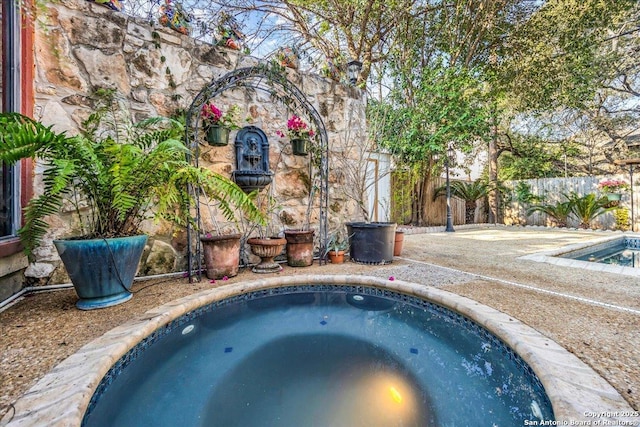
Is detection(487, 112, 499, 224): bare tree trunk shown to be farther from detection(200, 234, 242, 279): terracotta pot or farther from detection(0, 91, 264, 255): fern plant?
detection(0, 91, 264, 255): fern plant

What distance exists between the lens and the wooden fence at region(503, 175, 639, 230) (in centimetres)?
689

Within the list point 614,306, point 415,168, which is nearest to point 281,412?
point 614,306

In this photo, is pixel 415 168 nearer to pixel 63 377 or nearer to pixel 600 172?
pixel 63 377

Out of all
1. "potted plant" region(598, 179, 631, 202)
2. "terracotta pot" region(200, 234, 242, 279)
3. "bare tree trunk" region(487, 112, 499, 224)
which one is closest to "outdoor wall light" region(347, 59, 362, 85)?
"terracotta pot" region(200, 234, 242, 279)

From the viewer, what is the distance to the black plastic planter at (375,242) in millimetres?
3021

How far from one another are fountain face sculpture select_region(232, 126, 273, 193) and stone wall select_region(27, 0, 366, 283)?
3.7 inches

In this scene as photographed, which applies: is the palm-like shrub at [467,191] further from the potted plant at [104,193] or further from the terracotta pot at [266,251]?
the potted plant at [104,193]

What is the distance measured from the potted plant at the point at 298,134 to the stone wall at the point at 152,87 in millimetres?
114

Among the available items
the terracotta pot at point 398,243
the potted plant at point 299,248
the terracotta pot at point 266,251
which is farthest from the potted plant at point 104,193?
the terracotta pot at point 398,243

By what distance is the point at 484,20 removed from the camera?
6109 millimetres

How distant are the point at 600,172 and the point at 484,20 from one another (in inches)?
313

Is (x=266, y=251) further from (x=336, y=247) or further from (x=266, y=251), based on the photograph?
(x=336, y=247)

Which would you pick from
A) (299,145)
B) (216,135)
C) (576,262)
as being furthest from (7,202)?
(576,262)

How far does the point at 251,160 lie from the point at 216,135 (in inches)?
17.7
